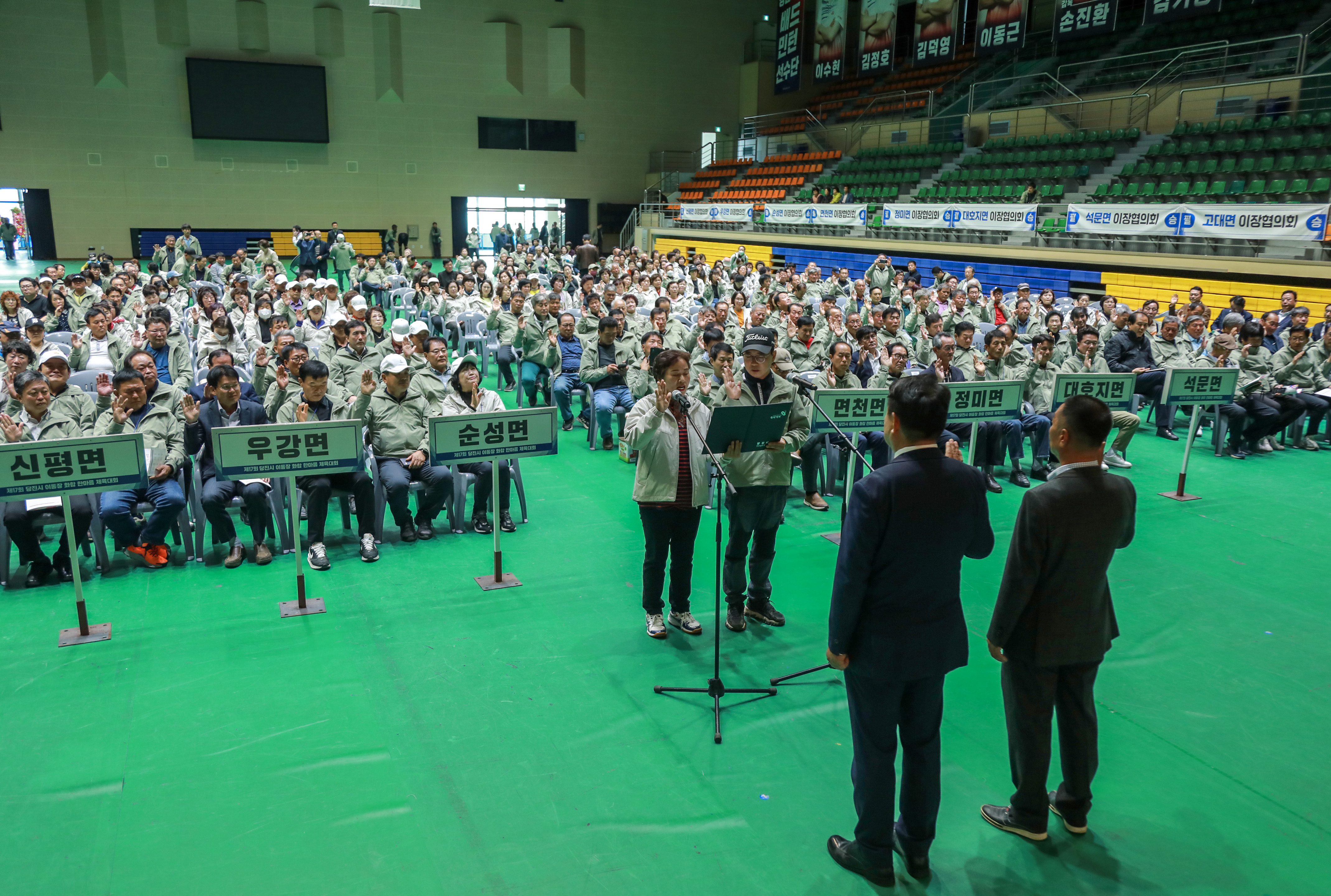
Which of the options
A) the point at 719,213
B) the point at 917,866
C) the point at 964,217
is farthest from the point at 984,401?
the point at 719,213

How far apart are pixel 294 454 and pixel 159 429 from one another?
161cm

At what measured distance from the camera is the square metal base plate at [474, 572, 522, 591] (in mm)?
5715

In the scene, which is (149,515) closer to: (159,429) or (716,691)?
(159,429)

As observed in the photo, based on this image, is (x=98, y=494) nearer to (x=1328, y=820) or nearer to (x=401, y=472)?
(x=401, y=472)

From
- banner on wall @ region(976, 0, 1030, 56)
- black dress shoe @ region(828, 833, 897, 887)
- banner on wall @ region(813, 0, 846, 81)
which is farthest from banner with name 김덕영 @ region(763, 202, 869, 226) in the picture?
black dress shoe @ region(828, 833, 897, 887)

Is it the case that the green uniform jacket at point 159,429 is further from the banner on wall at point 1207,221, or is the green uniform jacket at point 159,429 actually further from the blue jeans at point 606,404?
the banner on wall at point 1207,221

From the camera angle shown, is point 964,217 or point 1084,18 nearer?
point 1084,18

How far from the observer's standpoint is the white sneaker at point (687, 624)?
5.05 metres

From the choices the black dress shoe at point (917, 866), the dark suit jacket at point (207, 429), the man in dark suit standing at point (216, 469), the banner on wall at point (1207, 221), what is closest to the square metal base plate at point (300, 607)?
the man in dark suit standing at point (216, 469)

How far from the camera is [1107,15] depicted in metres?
17.4

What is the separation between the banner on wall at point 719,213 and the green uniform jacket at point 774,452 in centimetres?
2087

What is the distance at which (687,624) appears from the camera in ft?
16.6

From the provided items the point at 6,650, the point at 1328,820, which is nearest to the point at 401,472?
the point at 6,650

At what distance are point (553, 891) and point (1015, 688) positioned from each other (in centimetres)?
183
